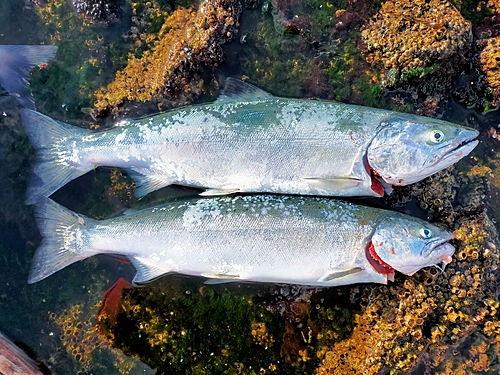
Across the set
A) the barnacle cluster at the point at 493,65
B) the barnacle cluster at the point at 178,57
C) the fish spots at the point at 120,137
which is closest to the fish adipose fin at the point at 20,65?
the barnacle cluster at the point at 178,57

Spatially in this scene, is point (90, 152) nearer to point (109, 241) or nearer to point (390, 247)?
point (109, 241)

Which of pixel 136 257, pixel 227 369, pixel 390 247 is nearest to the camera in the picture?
pixel 390 247

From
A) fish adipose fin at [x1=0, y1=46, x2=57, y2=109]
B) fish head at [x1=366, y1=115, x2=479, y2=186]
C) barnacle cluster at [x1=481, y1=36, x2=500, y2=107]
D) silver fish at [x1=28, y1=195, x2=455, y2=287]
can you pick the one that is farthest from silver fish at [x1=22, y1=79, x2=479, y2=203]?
barnacle cluster at [x1=481, y1=36, x2=500, y2=107]

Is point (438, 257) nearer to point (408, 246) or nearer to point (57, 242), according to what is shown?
point (408, 246)

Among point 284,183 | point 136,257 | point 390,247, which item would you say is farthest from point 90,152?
point 390,247

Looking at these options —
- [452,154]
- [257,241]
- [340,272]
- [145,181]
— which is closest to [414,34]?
[452,154]

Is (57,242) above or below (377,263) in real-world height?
above

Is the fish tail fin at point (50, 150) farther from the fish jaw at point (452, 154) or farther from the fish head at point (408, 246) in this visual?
the fish jaw at point (452, 154)
